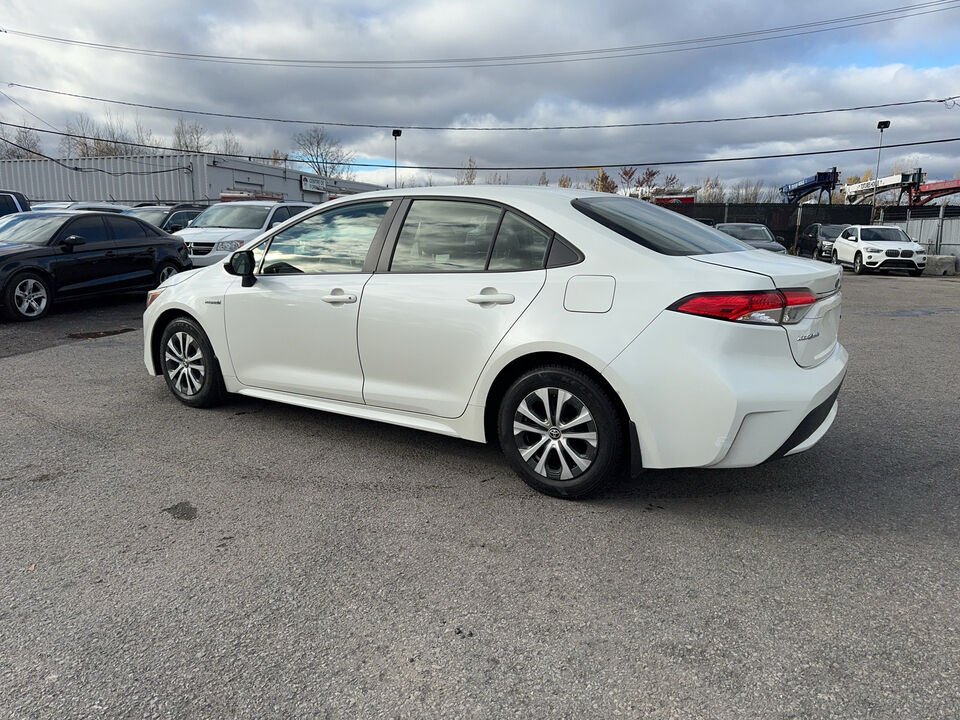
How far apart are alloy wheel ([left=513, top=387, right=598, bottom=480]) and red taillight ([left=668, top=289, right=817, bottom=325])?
0.70 meters

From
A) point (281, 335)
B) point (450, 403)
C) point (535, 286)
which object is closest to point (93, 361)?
point (281, 335)

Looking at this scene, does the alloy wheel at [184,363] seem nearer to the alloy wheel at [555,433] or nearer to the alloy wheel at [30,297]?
the alloy wheel at [555,433]

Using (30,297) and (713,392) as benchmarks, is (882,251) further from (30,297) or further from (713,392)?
(30,297)

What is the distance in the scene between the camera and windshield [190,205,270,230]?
13406mm

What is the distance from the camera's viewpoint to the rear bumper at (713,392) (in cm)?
315

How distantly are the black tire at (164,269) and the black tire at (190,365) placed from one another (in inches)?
262

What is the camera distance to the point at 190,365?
5250 millimetres

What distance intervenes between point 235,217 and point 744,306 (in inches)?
489

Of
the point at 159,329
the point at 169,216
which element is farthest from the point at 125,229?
the point at 169,216

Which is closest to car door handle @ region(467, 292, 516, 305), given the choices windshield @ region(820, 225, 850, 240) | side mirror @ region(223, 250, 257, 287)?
side mirror @ region(223, 250, 257, 287)

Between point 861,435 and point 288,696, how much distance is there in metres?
4.22

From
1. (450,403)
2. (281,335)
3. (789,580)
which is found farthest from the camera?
(281,335)

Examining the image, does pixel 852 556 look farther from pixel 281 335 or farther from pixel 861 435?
pixel 281 335

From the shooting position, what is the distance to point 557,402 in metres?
3.54
